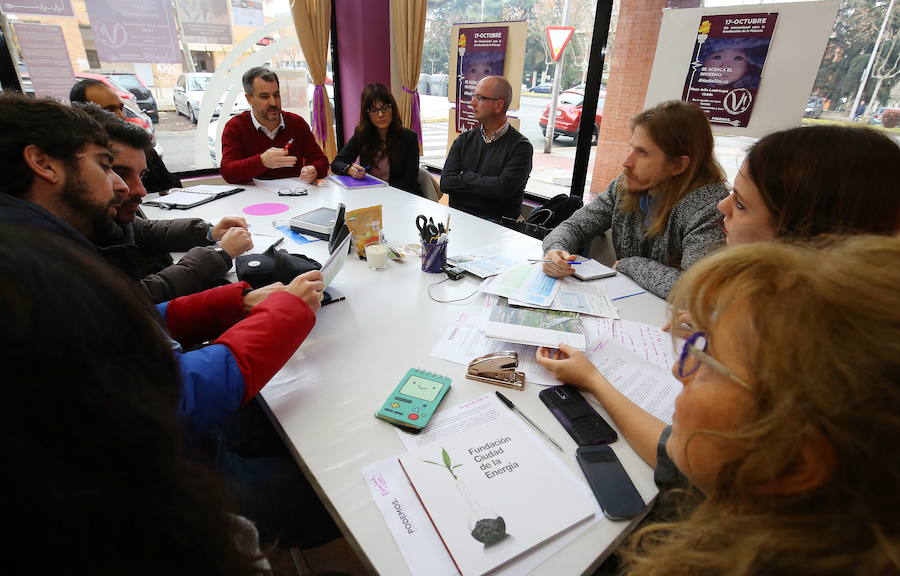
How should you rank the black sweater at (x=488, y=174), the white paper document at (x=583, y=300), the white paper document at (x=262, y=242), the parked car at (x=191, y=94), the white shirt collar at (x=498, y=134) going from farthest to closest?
the parked car at (x=191, y=94)
the white shirt collar at (x=498, y=134)
the black sweater at (x=488, y=174)
the white paper document at (x=262, y=242)
the white paper document at (x=583, y=300)

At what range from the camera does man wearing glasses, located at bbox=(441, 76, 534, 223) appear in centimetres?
297

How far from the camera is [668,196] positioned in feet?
5.83

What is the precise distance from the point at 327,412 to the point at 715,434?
0.75m

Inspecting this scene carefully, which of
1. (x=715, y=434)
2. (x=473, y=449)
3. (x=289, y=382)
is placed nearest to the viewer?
(x=715, y=434)

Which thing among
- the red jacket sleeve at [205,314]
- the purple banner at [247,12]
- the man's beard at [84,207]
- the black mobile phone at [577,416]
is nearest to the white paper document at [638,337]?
the black mobile phone at [577,416]

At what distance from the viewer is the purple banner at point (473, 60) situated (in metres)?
3.90

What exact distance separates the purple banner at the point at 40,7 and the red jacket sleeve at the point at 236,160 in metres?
1.55

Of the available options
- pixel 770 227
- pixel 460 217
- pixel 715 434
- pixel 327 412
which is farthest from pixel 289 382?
pixel 460 217

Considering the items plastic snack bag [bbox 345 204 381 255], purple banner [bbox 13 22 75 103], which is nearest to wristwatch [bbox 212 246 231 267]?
plastic snack bag [bbox 345 204 381 255]

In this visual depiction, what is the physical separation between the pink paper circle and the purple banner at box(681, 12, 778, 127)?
2.50 metres

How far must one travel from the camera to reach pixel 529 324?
51.6 inches

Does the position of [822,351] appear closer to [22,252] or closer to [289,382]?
[22,252]

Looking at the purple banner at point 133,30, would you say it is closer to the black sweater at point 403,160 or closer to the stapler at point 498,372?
the black sweater at point 403,160

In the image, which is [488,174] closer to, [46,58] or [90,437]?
[90,437]
